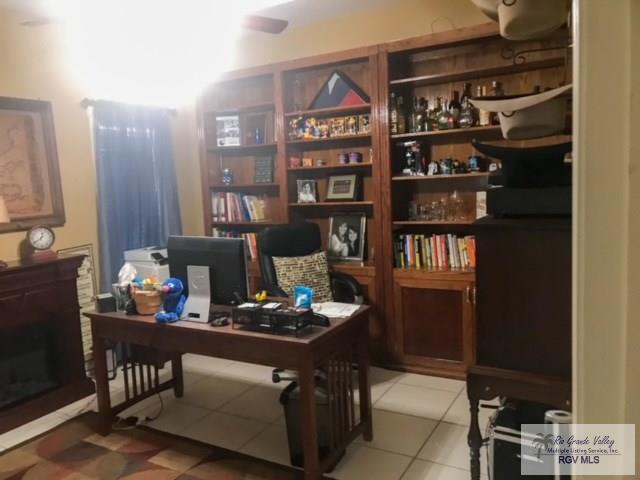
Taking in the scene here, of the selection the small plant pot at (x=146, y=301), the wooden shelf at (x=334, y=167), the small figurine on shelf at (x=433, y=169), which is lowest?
the small plant pot at (x=146, y=301)

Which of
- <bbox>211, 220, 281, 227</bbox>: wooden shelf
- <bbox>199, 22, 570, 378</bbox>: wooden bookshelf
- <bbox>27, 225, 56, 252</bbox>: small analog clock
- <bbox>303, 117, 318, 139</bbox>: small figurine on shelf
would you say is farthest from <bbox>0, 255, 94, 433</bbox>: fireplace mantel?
<bbox>303, 117, 318, 139</bbox>: small figurine on shelf

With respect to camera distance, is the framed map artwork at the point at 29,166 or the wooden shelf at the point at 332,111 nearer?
the framed map artwork at the point at 29,166

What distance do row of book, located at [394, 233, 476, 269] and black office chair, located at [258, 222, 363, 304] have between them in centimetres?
42

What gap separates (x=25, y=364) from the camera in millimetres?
3326

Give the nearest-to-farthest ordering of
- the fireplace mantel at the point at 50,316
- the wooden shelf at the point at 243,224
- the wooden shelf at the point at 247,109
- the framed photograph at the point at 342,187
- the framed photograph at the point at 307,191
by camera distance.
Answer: the fireplace mantel at the point at 50,316
the framed photograph at the point at 342,187
the framed photograph at the point at 307,191
the wooden shelf at the point at 247,109
the wooden shelf at the point at 243,224

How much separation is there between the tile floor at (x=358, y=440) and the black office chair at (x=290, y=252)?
25.1 inches

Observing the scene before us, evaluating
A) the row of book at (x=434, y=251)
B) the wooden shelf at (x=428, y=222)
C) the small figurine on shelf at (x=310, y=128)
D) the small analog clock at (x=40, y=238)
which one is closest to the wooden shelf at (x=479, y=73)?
the small figurine on shelf at (x=310, y=128)

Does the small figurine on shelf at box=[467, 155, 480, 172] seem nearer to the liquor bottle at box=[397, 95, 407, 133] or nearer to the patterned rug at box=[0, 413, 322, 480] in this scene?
the liquor bottle at box=[397, 95, 407, 133]

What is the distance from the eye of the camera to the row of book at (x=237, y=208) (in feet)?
14.4

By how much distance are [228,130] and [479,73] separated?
213cm

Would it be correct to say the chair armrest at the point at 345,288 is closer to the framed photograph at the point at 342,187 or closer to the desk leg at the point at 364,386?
the framed photograph at the point at 342,187

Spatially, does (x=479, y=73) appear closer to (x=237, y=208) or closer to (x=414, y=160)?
(x=414, y=160)

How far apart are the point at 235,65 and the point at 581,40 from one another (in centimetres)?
402

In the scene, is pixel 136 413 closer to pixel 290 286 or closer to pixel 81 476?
pixel 81 476
